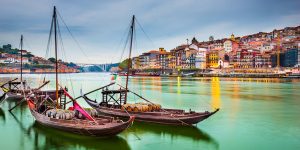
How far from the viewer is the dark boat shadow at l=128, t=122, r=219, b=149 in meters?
16.9

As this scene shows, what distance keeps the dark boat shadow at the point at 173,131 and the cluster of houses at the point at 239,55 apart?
4202 inches

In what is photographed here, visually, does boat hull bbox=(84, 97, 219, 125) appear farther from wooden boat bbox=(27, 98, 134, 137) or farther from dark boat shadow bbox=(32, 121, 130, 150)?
dark boat shadow bbox=(32, 121, 130, 150)

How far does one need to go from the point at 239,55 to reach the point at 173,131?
115 meters

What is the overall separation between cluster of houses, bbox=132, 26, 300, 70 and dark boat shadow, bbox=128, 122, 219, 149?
350ft

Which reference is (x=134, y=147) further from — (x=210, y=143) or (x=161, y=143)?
(x=210, y=143)

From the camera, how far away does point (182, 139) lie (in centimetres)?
1655

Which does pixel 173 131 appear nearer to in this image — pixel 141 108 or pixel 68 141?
pixel 141 108

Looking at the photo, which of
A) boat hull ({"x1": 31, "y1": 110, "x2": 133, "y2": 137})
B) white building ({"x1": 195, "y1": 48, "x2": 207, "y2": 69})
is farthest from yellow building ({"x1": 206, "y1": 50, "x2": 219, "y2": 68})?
boat hull ({"x1": 31, "y1": 110, "x2": 133, "y2": 137})

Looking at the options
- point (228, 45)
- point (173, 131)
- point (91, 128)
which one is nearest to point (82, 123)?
point (91, 128)

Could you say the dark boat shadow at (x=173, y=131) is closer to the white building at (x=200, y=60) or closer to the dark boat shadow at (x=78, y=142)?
the dark boat shadow at (x=78, y=142)

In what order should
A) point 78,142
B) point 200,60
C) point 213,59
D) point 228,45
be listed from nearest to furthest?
1. point 78,142
2. point 213,59
3. point 200,60
4. point 228,45

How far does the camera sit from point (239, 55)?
126688 millimetres

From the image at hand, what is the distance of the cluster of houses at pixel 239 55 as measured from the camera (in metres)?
122

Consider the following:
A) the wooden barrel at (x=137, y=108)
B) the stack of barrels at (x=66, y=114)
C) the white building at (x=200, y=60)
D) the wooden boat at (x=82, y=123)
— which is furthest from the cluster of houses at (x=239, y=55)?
the wooden boat at (x=82, y=123)
